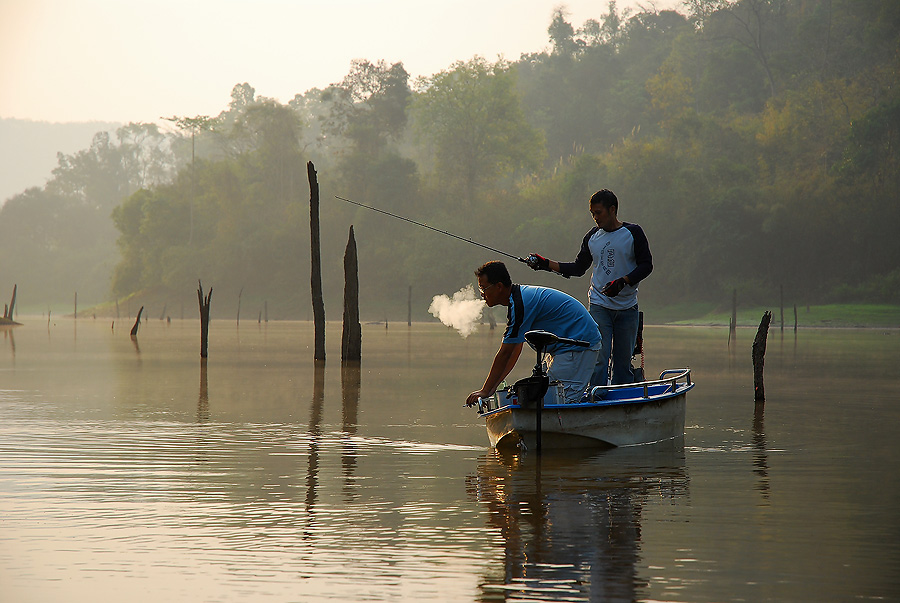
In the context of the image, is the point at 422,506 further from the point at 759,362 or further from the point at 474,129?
the point at 474,129

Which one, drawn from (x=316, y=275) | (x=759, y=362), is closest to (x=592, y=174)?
(x=316, y=275)

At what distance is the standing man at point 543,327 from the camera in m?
10.3

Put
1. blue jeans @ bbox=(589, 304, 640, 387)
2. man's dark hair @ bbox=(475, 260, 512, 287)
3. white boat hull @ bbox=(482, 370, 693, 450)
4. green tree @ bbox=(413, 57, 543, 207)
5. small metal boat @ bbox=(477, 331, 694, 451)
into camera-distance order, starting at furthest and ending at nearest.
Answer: green tree @ bbox=(413, 57, 543, 207)
blue jeans @ bbox=(589, 304, 640, 387)
white boat hull @ bbox=(482, 370, 693, 450)
small metal boat @ bbox=(477, 331, 694, 451)
man's dark hair @ bbox=(475, 260, 512, 287)

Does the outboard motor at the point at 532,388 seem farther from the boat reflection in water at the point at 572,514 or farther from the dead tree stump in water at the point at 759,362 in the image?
the dead tree stump in water at the point at 759,362

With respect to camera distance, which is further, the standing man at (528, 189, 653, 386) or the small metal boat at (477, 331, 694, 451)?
the standing man at (528, 189, 653, 386)

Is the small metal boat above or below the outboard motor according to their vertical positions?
below

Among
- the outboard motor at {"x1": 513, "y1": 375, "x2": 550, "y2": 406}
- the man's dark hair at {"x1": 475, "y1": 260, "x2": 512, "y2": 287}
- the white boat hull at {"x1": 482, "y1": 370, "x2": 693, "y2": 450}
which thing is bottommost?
the white boat hull at {"x1": 482, "y1": 370, "x2": 693, "y2": 450}

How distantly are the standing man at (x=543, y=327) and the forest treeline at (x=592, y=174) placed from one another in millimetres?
63939

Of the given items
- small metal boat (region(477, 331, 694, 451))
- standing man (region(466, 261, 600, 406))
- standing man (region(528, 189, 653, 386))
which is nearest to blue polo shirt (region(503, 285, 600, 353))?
standing man (region(466, 261, 600, 406))

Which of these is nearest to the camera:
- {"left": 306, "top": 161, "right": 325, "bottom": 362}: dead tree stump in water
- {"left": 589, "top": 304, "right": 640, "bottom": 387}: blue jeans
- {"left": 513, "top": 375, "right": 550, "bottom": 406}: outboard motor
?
{"left": 513, "top": 375, "right": 550, "bottom": 406}: outboard motor

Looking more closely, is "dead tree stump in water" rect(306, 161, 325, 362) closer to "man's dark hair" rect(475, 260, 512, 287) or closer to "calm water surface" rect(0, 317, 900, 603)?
"calm water surface" rect(0, 317, 900, 603)

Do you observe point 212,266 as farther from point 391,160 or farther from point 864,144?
point 864,144

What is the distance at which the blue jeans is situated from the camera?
11.8m

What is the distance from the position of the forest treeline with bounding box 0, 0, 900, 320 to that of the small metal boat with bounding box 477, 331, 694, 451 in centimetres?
6298
